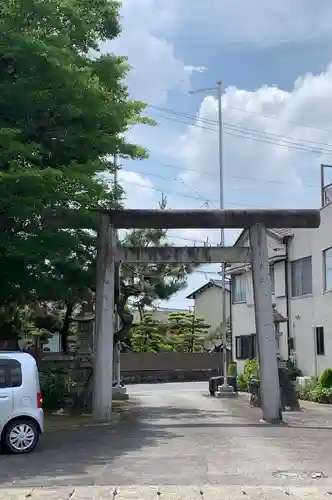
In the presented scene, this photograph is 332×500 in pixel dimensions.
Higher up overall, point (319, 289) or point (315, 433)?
point (319, 289)

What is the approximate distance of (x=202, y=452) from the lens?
42.2ft

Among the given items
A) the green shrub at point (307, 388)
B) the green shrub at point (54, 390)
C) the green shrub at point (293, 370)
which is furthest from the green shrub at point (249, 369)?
the green shrub at point (54, 390)

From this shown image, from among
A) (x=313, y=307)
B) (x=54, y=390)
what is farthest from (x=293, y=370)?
(x=54, y=390)

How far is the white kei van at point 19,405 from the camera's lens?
13062 mm

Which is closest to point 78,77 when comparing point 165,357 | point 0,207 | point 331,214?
point 0,207

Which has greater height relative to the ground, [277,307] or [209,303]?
[209,303]

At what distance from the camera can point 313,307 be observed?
2991 cm

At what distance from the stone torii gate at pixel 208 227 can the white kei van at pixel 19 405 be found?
5322 millimetres

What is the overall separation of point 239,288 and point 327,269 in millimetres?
11384

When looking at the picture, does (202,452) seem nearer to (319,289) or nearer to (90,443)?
(90,443)

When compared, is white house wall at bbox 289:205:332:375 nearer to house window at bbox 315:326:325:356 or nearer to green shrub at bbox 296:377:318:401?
house window at bbox 315:326:325:356

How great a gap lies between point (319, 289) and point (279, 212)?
10783 mm

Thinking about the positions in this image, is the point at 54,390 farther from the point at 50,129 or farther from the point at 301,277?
the point at 301,277

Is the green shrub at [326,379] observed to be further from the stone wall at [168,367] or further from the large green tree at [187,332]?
the large green tree at [187,332]
